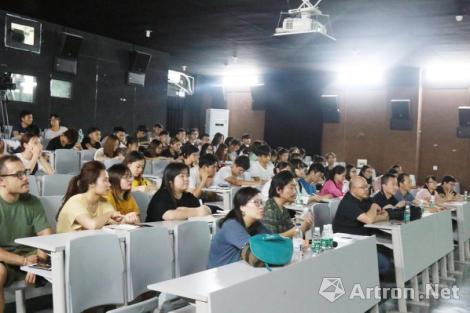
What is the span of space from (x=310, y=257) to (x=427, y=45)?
737 centimetres

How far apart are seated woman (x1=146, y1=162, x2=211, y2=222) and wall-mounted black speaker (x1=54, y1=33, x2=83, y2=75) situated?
596 cm

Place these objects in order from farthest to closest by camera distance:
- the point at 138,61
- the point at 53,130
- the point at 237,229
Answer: the point at 138,61
the point at 53,130
the point at 237,229

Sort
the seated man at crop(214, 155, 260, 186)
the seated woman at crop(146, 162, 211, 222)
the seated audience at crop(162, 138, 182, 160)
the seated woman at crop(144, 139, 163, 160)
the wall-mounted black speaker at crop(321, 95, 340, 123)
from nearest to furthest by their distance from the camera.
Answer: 1. the seated woman at crop(146, 162, 211, 222)
2. the seated man at crop(214, 155, 260, 186)
3. the seated woman at crop(144, 139, 163, 160)
4. the seated audience at crop(162, 138, 182, 160)
5. the wall-mounted black speaker at crop(321, 95, 340, 123)

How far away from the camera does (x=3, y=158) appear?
3.25m

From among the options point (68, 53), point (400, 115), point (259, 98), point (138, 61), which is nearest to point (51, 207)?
point (68, 53)

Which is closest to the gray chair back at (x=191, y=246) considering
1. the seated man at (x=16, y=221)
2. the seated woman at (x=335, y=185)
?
the seated man at (x=16, y=221)

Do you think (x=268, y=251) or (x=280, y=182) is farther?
(x=280, y=182)

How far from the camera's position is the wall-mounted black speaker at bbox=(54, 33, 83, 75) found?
9.27 meters

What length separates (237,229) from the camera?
3047 millimetres

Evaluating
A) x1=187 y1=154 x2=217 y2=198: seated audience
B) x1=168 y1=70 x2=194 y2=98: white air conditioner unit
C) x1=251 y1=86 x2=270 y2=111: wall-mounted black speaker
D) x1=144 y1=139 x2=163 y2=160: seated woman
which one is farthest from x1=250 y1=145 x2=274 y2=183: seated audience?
x1=251 y1=86 x2=270 y2=111: wall-mounted black speaker

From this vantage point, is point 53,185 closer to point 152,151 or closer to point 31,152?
point 31,152

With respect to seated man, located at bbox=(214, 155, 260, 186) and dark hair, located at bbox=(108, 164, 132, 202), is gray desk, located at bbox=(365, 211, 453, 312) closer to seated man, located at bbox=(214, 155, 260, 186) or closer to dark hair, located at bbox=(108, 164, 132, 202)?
dark hair, located at bbox=(108, 164, 132, 202)

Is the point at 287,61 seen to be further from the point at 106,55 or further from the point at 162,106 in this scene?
the point at 106,55

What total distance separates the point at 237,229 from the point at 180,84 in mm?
11886
